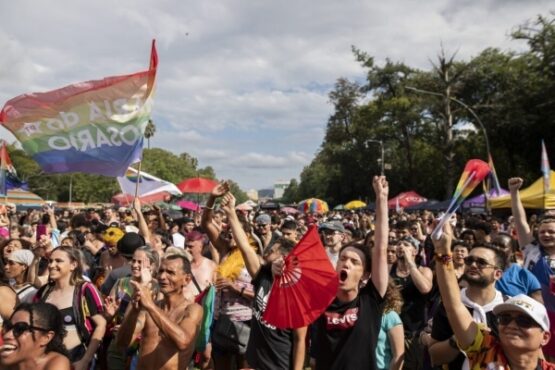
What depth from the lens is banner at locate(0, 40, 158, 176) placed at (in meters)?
7.58

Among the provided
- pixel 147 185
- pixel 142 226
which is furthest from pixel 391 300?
pixel 147 185

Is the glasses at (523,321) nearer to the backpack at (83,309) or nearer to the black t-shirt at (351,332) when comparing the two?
the black t-shirt at (351,332)

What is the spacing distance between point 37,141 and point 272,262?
5.07 m

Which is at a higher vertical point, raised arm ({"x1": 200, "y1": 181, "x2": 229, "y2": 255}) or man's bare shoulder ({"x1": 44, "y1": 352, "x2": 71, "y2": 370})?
raised arm ({"x1": 200, "y1": 181, "x2": 229, "y2": 255})

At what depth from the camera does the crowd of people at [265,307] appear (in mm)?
2904

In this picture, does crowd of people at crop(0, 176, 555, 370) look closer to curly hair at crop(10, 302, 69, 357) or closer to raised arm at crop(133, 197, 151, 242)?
curly hair at crop(10, 302, 69, 357)

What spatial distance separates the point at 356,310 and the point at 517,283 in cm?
165

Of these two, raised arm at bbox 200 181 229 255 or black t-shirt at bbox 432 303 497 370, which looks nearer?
black t-shirt at bbox 432 303 497 370

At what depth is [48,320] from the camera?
311cm

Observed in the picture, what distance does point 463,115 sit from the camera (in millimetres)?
39781

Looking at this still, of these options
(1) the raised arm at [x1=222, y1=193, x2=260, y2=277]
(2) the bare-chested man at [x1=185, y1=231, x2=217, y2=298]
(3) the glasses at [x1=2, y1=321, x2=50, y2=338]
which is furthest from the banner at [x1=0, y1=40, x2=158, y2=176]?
(3) the glasses at [x1=2, y1=321, x2=50, y2=338]

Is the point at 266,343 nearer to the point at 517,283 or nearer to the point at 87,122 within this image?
the point at 517,283

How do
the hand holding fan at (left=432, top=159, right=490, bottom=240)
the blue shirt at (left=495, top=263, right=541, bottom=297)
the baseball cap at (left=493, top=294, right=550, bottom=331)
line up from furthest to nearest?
the blue shirt at (left=495, top=263, right=541, bottom=297)
the hand holding fan at (left=432, top=159, right=490, bottom=240)
the baseball cap at (left=493, top=294, right=550, bottom=331)

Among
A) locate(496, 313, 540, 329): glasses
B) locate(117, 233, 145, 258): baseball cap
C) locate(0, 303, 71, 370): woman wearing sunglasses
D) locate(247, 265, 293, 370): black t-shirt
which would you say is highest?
locate(117, 233, 145, 258): baseball cap
